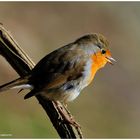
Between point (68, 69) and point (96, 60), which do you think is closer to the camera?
point (68, 69)

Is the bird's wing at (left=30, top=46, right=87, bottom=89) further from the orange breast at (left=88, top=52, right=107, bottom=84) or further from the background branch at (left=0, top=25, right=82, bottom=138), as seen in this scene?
the background branch at (left=0, top=25, right=82, bottom=138)

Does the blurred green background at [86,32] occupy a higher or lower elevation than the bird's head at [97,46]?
lower

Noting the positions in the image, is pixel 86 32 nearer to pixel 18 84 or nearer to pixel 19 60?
pixel 18 84

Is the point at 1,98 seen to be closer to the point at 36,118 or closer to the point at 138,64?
the point at 36,118

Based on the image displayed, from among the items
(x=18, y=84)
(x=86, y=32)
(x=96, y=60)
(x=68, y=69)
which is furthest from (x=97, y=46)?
(x=86, y=32)

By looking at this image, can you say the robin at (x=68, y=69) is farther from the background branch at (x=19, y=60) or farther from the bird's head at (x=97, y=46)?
the background branch at (x=19, y=60)

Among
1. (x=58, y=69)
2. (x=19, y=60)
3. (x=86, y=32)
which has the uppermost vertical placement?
(x=19, y=60)

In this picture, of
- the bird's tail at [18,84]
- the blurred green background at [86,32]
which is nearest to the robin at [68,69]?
the bird's tail at [18,84]
